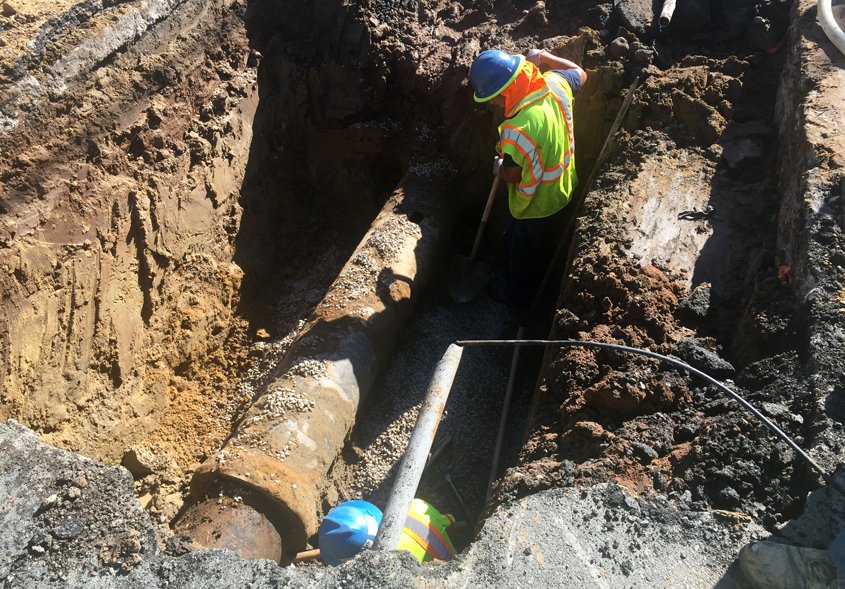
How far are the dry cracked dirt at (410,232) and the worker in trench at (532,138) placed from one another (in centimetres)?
24

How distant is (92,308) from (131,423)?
85cm

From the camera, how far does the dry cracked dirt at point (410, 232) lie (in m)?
3.08

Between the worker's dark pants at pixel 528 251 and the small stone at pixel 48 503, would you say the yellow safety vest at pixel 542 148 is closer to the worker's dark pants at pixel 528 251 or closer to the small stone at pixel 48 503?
the worker's dark pants at pixel 528 251

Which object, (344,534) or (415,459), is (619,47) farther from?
(344,534)

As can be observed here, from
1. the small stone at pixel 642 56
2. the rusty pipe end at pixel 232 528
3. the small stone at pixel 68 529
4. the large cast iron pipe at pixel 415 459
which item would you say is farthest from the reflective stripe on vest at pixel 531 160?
the small stone at pixel 68 529

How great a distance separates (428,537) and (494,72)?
3036mm

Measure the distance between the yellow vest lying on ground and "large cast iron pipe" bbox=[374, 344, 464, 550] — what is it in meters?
0.31

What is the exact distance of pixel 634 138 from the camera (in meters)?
4.56

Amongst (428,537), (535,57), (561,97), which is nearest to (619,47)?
(535,57)

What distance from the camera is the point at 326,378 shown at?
400 centimetres

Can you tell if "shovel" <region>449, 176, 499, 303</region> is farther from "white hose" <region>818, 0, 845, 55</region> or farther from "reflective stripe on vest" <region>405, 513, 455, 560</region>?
"white hose" <region>818, 0, 845, 55</region>

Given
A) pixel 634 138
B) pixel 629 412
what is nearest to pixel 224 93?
pixel 634 138

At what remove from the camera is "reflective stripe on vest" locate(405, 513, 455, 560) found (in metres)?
3.27

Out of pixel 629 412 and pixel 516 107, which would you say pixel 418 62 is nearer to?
pixel 516 107
